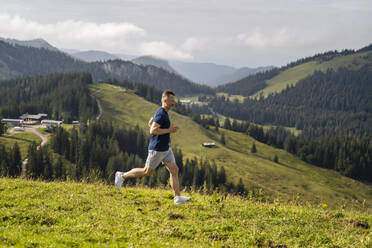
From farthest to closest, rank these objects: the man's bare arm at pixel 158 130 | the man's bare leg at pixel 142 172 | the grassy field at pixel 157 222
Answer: the man's bare leg at pixel 142 172 → the man's bare arm at pixel 158 130 → the grassy field at pixel 157 222

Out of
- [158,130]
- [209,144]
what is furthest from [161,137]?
[209,144]

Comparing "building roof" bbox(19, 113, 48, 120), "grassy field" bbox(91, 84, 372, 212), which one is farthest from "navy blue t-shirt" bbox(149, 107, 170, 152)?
"building roof" bbox(19, 113, 48, 120)

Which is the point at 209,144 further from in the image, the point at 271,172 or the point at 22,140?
the point at 22,140

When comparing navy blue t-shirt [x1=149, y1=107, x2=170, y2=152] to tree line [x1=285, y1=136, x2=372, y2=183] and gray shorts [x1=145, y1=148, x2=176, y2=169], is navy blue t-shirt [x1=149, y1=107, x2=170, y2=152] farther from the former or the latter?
tree line [x1=285, y1=136, x2=372, y2=183]

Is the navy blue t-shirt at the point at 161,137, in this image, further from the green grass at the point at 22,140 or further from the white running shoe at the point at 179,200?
the green grass at the point at 22,140

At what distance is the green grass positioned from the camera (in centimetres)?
11500

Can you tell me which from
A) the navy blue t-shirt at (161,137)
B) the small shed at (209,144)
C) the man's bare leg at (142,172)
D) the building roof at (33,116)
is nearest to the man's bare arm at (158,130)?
the navy blue t-shirt at (161,137)

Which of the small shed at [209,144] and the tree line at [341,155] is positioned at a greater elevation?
the small shed at [209,144]

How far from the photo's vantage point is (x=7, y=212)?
33.2 feet

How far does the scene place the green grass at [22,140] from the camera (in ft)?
377

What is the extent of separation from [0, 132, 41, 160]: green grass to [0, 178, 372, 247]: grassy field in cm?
11273

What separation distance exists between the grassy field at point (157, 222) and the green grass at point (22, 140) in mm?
112729

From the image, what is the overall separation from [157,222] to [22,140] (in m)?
136

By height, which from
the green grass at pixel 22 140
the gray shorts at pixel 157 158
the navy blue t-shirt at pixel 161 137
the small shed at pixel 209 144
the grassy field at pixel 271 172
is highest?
the navy blue t-shirt at pixel 161 137
